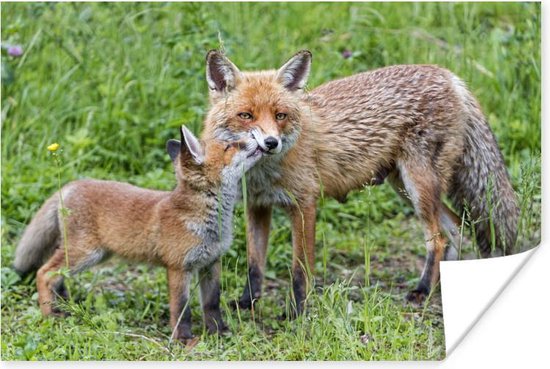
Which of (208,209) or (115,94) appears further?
(115,94)

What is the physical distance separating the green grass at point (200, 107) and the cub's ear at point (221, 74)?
582 millimetres

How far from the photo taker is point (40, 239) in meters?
5.26

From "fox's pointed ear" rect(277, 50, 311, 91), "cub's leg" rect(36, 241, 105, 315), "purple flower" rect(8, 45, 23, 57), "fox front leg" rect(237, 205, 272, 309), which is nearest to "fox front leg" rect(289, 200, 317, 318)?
"fox front leg" rect(237, 205, 272, 309)

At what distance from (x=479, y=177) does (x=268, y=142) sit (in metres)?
1.33

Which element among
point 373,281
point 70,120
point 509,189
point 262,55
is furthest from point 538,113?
point 70,120

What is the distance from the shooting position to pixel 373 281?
17.7 ft

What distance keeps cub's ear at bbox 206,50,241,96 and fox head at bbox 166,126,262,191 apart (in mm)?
287

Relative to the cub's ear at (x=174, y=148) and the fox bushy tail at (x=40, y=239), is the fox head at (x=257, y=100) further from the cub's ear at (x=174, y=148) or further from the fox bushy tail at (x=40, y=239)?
the fox bushy tail at (x=40, y=239)

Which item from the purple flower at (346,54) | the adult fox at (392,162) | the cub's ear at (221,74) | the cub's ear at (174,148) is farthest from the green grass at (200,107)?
the cub's ear at (221,74)

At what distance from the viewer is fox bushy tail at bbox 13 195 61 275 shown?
5262mm

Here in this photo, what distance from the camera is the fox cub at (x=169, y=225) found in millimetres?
4816

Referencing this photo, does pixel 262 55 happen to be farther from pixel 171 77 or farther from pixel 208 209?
pixel 208 209

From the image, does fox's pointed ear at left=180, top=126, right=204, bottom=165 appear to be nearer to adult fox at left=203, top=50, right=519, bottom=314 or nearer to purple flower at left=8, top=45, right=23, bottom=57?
adult fox at left=203, top=50, right=519, bottom=314

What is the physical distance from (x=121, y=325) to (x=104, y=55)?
1.57 m
